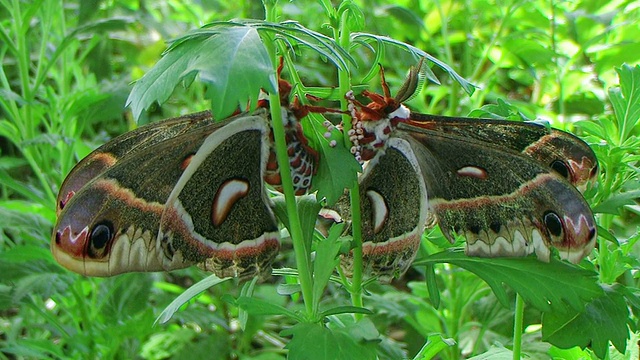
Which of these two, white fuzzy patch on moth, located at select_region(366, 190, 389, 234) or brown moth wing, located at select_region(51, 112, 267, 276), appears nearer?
brown moth wing, located at select_region(51, 112, 267, 276)

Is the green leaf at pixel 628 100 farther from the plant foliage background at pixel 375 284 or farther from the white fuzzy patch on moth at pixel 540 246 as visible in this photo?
the white fuzzy patch on moth at pixel 540 246

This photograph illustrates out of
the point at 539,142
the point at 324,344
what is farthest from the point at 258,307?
the point at 539,142

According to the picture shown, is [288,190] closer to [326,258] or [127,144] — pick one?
[326,258]

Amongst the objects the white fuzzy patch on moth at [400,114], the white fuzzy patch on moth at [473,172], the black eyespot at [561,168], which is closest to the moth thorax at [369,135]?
the white fuzzy patch on moth at [400,114]

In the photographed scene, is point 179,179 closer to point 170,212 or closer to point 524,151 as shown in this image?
point 170,212

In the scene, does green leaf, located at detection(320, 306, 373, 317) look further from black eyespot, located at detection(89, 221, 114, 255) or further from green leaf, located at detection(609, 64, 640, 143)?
green leaf, located at detection(609, 64, 640, 143)

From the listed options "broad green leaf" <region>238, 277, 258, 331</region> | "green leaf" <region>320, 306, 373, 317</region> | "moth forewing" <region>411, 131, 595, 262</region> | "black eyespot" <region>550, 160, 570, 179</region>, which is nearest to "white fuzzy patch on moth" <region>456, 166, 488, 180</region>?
"moth forewing" <region>411, 131, 595, 262</region>
